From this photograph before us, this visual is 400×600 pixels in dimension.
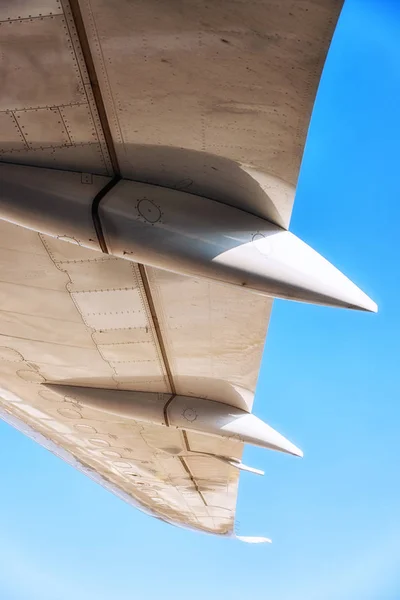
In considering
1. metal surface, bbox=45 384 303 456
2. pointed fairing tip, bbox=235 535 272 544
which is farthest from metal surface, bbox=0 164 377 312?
pointed fairing tip, bbox=235 535 272 544

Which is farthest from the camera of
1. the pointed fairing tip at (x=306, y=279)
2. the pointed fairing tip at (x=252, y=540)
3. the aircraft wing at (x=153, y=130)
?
the pointed fairing tip at (x=252, y=540)

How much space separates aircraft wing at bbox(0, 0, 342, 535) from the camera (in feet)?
10.4

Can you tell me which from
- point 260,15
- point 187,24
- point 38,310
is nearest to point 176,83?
point 187,24

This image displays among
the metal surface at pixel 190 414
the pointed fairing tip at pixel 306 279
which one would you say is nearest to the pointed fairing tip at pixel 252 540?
the metal surface at pixel 190 414

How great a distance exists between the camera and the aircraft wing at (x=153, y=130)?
3176 mm

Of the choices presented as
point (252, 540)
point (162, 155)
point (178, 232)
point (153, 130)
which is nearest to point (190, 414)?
point (178, 232)

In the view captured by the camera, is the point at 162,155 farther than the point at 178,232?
Yes

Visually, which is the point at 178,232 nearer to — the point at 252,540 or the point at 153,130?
the point at 153,130

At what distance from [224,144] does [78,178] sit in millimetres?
1210

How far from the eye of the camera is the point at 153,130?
390 cm

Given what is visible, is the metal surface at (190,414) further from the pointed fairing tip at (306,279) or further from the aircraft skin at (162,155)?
the pointed fairing tip at (306,279)

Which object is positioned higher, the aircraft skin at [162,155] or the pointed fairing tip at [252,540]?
the aircraft skin at [162,155]

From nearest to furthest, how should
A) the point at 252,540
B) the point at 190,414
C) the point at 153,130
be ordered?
the point at 153,130, the point at 190,414, the point at 252,540

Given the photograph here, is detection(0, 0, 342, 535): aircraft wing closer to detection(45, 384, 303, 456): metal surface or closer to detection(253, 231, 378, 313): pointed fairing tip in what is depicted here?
detection(253, 231, 378, 313): pointed fairing tip
